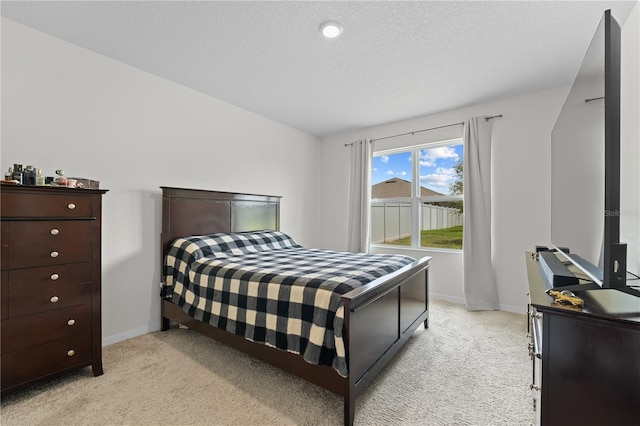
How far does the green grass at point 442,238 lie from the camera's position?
3807mm

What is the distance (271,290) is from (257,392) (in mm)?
636

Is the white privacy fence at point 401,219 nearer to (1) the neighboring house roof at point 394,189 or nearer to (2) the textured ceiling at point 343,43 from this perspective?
(1) the neighboring house roof at point 394,189

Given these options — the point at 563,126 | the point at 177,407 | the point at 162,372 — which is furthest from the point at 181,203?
the point at 563,126

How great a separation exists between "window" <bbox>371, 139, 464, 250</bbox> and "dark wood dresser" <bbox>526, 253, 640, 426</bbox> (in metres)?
2.94

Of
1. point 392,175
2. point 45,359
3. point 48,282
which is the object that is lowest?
point 45,359

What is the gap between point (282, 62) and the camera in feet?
8.31

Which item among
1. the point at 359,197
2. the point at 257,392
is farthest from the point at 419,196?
the point at 257,392

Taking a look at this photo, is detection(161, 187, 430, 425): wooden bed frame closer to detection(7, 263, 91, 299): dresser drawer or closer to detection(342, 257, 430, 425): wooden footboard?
detection(342, 257, 430, 425): wooden footboard

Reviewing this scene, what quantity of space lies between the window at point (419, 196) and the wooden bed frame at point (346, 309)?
4.71ft

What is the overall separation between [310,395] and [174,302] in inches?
61.6

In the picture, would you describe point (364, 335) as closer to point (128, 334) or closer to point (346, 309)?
point (346, 309)

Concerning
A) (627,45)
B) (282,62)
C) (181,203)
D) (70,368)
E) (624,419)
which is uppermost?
(282,62)

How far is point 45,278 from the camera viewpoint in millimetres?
1736

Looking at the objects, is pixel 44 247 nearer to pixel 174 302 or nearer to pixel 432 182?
pixel 174 302
